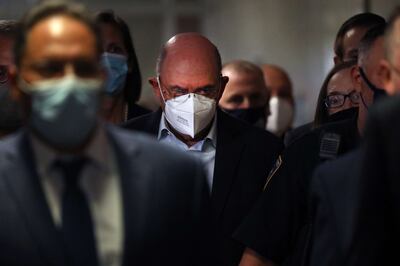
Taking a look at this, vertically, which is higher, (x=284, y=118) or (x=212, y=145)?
(x=212, y=145)

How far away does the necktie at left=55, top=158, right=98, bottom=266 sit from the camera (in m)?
2.87

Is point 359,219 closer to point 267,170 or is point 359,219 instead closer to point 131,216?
point 131,216

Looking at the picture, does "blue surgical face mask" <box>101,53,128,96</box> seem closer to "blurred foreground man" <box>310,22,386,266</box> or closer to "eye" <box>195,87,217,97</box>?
"eye" <box>195,87,217,97</box>

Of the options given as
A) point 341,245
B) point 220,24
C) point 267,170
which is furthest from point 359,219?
point 220,24

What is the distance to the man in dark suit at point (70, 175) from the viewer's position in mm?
2830

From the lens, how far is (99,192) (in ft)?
9.52

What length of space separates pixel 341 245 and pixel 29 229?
892 millimetres

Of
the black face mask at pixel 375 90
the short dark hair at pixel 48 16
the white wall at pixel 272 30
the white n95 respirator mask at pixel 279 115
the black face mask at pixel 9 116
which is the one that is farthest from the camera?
the white wall at pixel 272 30

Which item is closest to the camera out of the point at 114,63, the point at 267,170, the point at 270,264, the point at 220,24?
the point at 270,264

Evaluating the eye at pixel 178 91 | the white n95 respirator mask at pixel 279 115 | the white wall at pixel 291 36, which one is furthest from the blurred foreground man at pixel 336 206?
the white wall at pixel 291 36

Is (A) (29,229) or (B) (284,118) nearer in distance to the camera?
(A) (29,229)

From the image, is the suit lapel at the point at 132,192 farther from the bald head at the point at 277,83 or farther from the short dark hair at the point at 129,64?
the bald head at the point at 277,83

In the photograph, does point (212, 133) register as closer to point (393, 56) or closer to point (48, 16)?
point (393, 56)

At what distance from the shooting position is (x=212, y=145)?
15.6 ft
